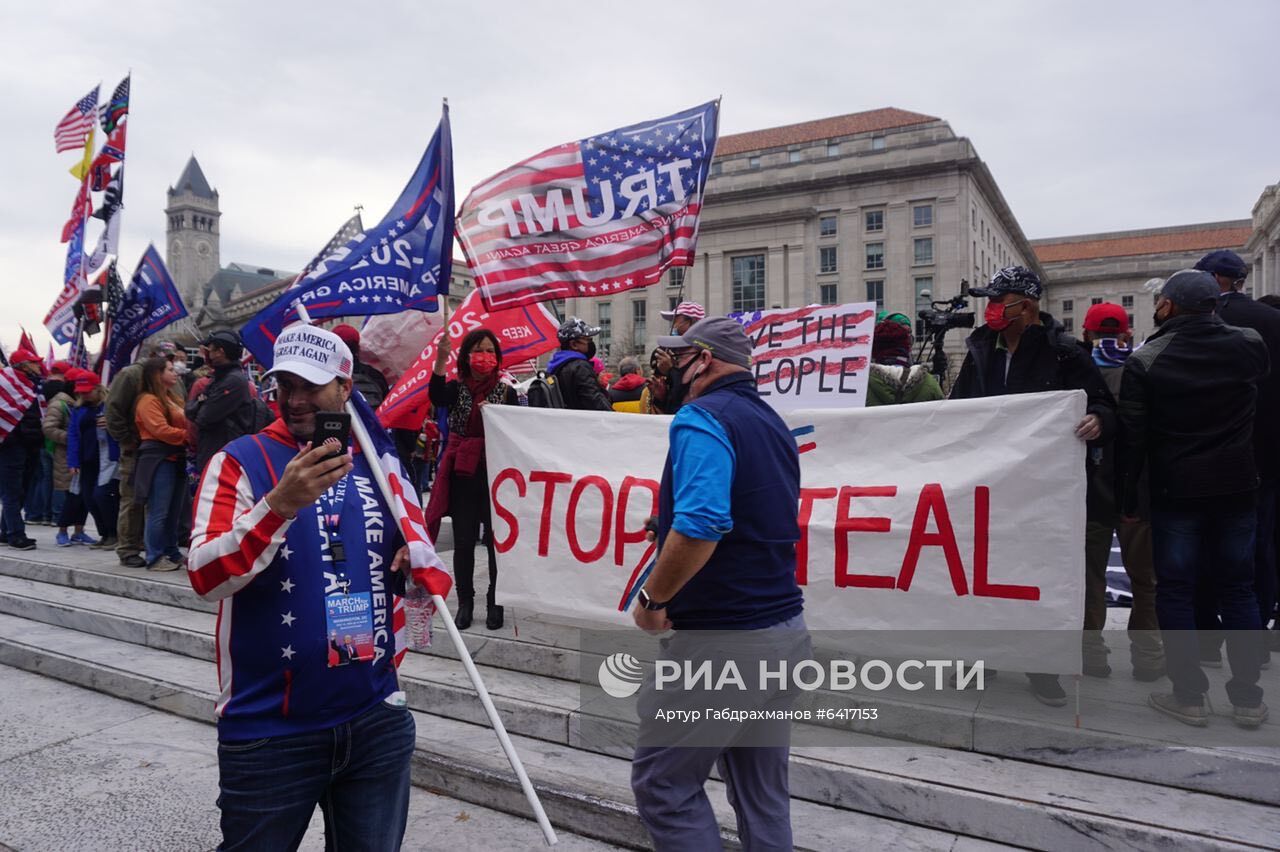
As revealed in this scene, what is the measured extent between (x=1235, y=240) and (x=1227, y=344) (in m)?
119

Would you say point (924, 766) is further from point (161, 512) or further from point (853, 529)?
point (161, 512)

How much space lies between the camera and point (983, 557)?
12.2ft

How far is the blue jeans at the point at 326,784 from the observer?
2018mm

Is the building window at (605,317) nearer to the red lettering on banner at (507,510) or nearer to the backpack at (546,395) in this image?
the backpack at (546,395)

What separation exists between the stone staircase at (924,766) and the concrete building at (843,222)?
179 feet

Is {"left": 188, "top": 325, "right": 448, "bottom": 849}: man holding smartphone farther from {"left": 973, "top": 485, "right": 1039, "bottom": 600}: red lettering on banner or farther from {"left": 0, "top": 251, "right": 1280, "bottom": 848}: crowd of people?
{"left": 973, "top": 485, "right": 1039, "bottom": 600}: red lettering on banner

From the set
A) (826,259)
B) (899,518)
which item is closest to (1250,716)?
(899,518)

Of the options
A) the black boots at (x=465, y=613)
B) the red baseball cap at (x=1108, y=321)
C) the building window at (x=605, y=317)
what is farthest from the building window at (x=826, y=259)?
the black boots at (x=465, y=613)

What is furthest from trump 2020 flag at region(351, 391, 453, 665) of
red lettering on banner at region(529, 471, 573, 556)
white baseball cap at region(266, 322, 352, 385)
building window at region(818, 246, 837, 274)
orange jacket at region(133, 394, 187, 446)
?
building window at region(818, 246, 837, 274)

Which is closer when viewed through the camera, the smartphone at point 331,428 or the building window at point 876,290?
the smartphone at point 331,428

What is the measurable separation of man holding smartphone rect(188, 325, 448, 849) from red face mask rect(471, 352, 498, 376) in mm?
2976

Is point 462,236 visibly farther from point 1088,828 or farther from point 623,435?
point 1088,828

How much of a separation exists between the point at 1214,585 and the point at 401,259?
4606 millimetres

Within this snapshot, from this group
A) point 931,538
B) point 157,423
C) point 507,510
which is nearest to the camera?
point 931,538
